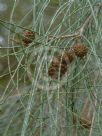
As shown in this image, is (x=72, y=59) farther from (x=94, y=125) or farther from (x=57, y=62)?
(x=94, y=125)

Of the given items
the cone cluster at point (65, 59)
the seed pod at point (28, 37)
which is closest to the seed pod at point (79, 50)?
the cone cluster at point (65, 59)

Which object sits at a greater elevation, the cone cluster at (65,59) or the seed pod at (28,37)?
the seed pod at (28,37)

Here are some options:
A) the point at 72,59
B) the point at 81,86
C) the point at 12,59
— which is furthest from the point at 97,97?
the point at 12,59

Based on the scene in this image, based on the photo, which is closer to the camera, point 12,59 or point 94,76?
point 94,76

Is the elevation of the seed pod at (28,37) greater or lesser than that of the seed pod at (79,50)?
greater

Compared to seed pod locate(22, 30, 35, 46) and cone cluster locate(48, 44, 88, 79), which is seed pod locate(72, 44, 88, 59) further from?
seed pod locate(22, 30, 35, 46)

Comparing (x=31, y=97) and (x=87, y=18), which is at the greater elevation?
(x=87, y=18)

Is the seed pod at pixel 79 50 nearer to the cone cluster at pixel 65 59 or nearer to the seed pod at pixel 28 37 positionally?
the cone cluster at pixel 65 59

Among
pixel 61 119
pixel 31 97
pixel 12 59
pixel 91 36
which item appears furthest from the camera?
pixel 12 59
